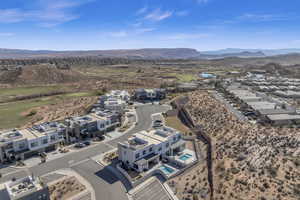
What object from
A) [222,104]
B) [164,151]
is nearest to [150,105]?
[222,104]

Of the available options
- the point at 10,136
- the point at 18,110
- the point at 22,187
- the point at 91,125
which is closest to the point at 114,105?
the point at 91,125

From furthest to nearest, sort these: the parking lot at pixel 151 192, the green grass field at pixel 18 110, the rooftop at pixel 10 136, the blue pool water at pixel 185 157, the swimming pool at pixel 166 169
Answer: the green grass field at pixel 18 110 < the rooftop at pixel 10 136 < the blue pool water at pixel 185 157 < the swimming pool at pixel 166 169 < the parking lot at pixel 151 192

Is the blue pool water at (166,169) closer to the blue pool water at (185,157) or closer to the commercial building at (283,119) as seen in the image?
the blue pool water at (185,157)

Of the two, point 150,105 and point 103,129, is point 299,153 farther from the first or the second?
point 150,105

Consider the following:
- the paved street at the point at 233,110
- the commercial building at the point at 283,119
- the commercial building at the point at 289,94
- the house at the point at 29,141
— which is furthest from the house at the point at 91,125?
the commercial building at the point at 289,94

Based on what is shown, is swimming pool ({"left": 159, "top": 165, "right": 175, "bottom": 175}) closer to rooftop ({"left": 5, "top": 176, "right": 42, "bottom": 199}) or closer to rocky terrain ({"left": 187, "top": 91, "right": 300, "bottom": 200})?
rocky terrain ({"left": 187, "top": 91, "right": 300, "bottom": 200})

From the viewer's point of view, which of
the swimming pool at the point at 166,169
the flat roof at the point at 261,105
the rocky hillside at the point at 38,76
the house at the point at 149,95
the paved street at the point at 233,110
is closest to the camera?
the swimming pool at the point at 166,169

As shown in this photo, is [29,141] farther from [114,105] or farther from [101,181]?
[114,105]
